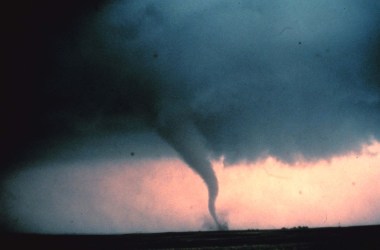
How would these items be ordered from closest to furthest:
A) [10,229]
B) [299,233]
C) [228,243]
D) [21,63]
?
[228,243]
[299,233]
[10,229]
[21,63]

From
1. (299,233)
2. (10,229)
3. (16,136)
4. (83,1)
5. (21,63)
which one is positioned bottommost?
(10,229)

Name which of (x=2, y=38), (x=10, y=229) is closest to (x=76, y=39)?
(x=2, y=38)

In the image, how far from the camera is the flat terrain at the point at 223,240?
392 cm

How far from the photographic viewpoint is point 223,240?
4355mm

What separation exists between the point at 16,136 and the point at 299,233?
6445mm

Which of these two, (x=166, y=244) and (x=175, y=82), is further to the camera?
(x=175, y=82)

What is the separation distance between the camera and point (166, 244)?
14.1 feet

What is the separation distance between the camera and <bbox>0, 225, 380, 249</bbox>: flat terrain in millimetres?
3924

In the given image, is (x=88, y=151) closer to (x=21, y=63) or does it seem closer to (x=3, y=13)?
(x=21, y=63)

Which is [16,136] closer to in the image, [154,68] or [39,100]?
[39,100]

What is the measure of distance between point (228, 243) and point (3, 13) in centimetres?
697

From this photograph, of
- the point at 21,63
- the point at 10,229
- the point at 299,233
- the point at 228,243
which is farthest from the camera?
the point at 21,63

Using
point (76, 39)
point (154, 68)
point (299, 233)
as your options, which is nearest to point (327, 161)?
point (299, 233)

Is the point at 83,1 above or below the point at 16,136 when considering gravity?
above
